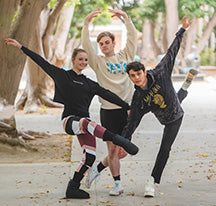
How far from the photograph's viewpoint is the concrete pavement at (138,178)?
4.95 m

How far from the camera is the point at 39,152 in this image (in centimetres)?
Result: 805

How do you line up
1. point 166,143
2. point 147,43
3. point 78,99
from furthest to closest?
point 147,43 → point 166,143 → point 78,99

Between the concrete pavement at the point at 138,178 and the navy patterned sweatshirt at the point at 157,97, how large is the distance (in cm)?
93

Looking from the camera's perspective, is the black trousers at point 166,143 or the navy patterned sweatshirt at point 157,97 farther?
the black trousers at point 166,143

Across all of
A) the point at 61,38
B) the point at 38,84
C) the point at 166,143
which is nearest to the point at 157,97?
the point at 166,143

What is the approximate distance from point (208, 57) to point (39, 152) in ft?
114

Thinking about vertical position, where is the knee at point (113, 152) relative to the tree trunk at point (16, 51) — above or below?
below

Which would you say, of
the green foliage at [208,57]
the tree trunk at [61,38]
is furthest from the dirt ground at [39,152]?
the green foliage at [208,57]

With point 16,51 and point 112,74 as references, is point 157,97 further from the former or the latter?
point 16,51

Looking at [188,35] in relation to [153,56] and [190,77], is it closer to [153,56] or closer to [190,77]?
[153,56]

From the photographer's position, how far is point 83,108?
483 cm

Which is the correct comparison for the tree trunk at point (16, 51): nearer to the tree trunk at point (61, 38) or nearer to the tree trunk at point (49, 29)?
the tree trunk at point (49, 29)

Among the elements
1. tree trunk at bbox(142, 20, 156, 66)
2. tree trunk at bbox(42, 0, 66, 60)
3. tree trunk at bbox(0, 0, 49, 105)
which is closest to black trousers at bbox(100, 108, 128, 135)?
tree trunk at bbox(0, 0, 49, 105)

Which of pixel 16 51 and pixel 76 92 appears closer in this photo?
pixel 76 92
